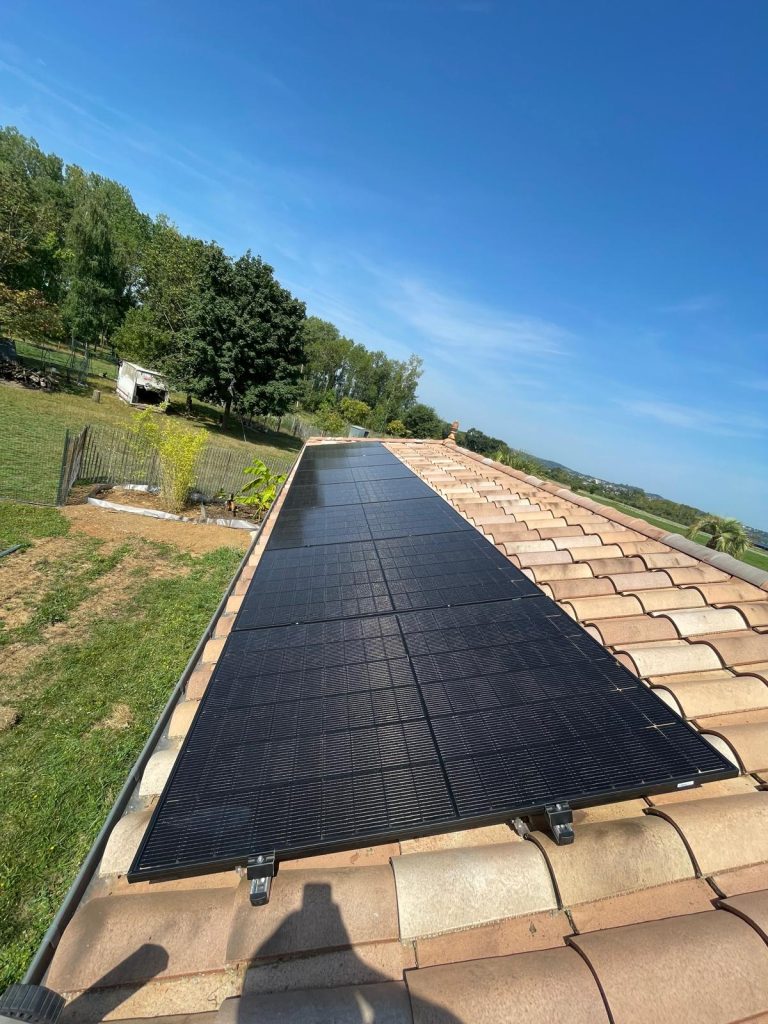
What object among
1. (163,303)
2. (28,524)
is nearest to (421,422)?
(163,303)

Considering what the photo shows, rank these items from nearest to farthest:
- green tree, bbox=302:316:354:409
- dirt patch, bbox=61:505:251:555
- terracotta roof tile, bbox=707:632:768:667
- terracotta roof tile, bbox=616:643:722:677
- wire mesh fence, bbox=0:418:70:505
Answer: terracotta roof tile, bbox=616:643:722:677, terracotta roof tile, bbox=707:632:768:667, dirt patch, bbox=61:505:251:555, wire mesh fence, bbox=0:418:70:505, green tree, bbox=302:316:354:409

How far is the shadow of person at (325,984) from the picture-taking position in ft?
4.23

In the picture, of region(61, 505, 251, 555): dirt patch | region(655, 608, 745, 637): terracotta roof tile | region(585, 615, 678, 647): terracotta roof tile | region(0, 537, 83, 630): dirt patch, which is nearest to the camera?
region(585, 615, 678, 647): terracotta roof tile

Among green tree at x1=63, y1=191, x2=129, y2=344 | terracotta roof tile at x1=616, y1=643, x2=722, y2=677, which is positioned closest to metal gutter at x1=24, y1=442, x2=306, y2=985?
terracotta roof tile at x1=616, y1=643, x2=722, y2=677

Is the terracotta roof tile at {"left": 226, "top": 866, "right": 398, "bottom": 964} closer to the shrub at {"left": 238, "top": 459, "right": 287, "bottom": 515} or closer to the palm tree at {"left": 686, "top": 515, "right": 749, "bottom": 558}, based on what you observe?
the shrub at {"left": 238, "top": 459, "right": 287, "bottom": 515}

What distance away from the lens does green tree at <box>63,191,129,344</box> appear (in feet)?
117

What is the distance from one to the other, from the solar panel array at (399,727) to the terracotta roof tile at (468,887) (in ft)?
0.50

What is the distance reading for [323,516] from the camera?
671 cm

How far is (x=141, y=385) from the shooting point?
30844 mm

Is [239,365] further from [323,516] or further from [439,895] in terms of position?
[439,895]

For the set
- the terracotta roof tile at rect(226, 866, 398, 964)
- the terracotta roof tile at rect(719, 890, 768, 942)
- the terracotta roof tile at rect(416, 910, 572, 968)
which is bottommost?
the terracotta roof tile at rect(226, 866, 398, 964)

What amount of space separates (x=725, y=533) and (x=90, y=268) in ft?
180

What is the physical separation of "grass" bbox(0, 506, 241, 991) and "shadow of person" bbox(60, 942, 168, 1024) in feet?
9.33

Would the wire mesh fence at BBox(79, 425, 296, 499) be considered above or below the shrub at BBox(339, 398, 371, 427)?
below
